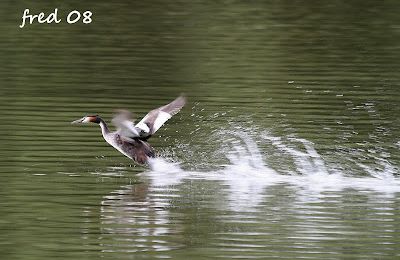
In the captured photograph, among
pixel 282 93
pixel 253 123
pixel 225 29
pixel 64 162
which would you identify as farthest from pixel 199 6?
pixel 64 162

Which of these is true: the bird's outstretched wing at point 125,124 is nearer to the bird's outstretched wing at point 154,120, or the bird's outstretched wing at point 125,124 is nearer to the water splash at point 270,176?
the bird's outstretched wing at point 154,120

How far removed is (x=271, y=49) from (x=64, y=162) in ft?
31.4

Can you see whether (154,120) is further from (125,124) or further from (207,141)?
(207,141)

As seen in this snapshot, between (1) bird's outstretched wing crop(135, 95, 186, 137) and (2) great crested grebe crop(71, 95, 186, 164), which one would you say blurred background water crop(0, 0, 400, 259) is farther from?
(1) bird's outstretched wing crop(135, 95, 186, 137)

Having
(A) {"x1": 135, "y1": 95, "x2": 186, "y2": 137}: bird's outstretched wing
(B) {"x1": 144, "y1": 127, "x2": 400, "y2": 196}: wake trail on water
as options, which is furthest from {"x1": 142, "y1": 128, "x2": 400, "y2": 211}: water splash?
(A) {"x1": 135, "y1": 95, "x2": 186, "y2": 137}: bird's outstretched wing

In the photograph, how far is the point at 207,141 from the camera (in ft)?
51.0

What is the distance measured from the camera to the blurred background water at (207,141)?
446 inches

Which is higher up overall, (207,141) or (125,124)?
(125,124)

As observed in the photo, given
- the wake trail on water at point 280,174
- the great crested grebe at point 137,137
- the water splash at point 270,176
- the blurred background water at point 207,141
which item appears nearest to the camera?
the blurred background water at point 207,141

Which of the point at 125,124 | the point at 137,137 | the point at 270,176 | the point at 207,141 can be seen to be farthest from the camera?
the point at 207,141

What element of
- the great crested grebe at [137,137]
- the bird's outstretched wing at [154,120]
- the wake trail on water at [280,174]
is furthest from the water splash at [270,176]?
the bird's outstretched wing at [154,120]

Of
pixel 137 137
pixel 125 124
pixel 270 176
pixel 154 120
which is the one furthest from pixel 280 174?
pixel 125 124

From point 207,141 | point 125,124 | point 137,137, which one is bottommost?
point 207,141

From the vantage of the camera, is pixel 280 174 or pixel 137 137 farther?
pixel 137 137
